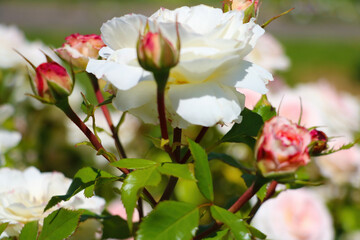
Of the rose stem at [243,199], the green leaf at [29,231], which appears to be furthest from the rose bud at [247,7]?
the green leaf at [29,231]

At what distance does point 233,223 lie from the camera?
351 millimetres

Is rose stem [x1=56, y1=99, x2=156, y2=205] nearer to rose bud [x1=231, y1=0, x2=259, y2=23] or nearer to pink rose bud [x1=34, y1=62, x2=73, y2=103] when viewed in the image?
pink rose bud [x1=34, y1=62, x2=73, y2=103]

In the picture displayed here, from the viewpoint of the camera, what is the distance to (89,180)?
1.31ft

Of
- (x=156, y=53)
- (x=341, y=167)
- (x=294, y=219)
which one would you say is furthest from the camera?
(x=341, y=167)

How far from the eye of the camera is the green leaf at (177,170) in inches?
13.8

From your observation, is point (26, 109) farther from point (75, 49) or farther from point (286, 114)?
point (75, 49)

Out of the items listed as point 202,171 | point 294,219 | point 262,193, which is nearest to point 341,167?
point 294,219

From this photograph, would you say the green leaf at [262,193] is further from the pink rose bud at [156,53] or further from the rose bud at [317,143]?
the pink rose bud at [156,53]

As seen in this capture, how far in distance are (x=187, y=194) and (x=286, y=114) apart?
23cm

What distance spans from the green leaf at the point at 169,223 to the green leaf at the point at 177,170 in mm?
20

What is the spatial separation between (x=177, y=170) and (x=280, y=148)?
7 centimetres

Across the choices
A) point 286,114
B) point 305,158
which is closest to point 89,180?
point 305,158

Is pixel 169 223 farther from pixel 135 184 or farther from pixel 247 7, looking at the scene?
pixel 247 7

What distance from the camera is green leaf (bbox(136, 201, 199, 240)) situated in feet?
1.11
